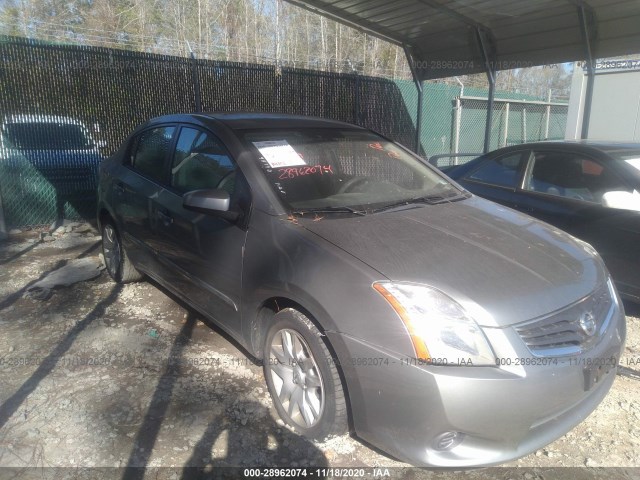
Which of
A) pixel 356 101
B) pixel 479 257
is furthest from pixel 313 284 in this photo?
pixel 356 101

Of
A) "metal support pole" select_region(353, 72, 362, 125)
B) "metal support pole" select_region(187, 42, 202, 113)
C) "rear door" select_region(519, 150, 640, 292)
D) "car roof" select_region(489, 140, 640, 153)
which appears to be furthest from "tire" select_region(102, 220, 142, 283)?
"metal support pole" select_region(353, 72, 362, 125)

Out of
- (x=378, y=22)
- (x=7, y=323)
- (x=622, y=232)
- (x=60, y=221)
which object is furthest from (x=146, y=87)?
(x=622, y=232)

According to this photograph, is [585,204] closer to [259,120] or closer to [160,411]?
[259,120]

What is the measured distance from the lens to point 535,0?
700 centimetres

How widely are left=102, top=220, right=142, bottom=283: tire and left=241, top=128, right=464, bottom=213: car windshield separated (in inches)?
84.3

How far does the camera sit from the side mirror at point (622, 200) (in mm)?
4066

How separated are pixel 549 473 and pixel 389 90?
9.52 m

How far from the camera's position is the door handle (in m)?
3.68

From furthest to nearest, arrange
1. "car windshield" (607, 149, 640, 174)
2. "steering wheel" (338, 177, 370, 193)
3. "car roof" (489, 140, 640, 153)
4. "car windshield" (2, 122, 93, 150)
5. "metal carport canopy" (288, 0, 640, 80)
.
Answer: "metal carport canopy" (288, 0, 640, 80) → "car windshield" (2, 122, 93, 150) → "car roof" (489, 140, 640, 153) → "car windshield" (607, 149, 640, 174) → "steering wheel" (338, 177, 370, 193)

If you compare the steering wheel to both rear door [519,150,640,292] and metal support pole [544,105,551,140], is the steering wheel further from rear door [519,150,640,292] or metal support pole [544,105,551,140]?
metal support pole [544,105,551,140]

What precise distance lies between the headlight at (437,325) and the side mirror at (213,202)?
45.3 inches

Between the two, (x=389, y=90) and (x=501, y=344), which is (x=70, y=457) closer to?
(x=501, y=344)

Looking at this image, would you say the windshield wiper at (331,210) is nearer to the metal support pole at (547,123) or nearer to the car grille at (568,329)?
the car grille at (568,329)

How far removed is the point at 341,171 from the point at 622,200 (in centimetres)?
241
